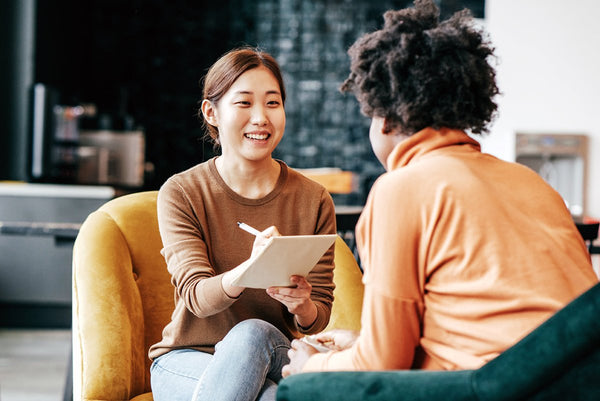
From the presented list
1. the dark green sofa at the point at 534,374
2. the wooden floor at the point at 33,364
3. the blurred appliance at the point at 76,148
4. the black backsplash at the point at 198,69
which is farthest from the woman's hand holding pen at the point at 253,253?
the black backsplash at the point at 198,69

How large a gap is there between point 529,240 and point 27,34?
18.0 feet

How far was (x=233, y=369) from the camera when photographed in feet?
4.63

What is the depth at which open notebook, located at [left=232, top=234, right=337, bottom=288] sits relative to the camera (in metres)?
1.26

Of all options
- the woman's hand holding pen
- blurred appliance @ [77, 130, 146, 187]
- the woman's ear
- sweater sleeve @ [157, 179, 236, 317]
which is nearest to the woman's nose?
the woman's ear

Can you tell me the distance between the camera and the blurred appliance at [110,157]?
20.6 feet

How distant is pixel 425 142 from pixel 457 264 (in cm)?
21

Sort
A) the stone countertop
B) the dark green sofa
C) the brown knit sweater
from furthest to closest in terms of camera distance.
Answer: the stone countertop < the brown knit sweater < the dark green sofa

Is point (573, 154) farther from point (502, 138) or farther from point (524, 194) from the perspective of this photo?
point (524, 194)

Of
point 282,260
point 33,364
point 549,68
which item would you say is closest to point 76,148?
point 33,364

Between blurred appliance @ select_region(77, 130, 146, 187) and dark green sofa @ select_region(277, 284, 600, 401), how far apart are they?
563 cm

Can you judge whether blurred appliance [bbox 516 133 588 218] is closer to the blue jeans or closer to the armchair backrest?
the armchair backrest

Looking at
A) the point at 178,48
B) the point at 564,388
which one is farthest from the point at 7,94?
the point at 564,388

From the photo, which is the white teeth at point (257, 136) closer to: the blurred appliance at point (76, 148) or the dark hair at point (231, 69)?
the dark hair at point (231, 69)

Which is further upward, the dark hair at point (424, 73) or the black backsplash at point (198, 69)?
the black backsplash at point (198, 69)
